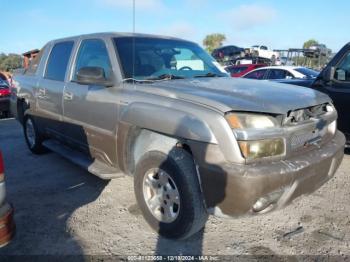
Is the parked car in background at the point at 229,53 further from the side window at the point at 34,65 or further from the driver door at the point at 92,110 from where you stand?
the driver door at the point at 92,110

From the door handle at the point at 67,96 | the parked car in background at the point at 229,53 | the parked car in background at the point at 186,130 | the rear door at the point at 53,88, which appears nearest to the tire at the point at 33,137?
the rear door at the point at 53,88

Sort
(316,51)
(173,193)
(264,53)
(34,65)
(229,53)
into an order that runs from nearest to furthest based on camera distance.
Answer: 1. (173,193)
2. (34,65)
3. (316,51)
4. (229,53)
5. (264,53)

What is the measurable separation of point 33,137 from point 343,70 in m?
4.79

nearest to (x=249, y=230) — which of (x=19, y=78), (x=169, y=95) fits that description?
(x=169, y=95)

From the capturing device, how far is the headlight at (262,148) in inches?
103

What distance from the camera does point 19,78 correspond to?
5.94m

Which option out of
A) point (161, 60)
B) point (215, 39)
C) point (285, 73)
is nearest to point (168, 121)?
point (161, 60)

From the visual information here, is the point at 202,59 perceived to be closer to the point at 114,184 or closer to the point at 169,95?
the point at 169,95

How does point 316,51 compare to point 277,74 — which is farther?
point 316,51

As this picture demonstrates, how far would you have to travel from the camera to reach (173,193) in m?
3.08

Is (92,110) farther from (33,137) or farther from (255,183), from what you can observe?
(33,137)

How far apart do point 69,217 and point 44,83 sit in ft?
7.22

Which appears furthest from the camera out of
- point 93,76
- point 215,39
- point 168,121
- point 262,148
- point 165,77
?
point 215,39

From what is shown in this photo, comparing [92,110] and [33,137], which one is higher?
[92,110]
